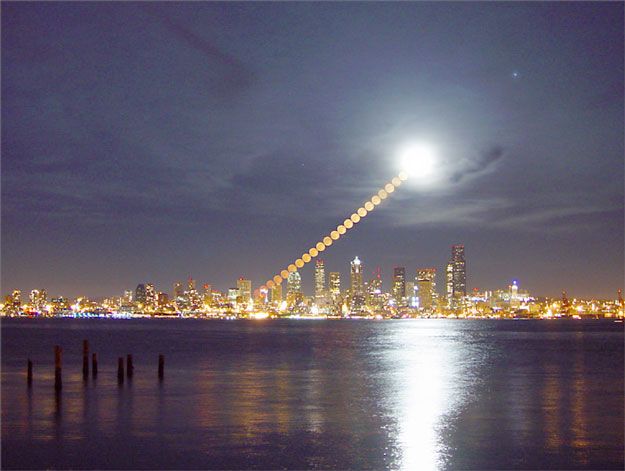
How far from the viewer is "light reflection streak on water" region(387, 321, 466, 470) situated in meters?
24.0

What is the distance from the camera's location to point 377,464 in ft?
74.2

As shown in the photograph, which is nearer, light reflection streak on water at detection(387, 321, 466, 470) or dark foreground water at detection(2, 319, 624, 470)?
dark foreground water at detection(2, 319, 624, 470)

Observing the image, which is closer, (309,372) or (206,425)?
(206,425)

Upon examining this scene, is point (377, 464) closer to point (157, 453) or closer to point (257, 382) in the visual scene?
point (157, 453)

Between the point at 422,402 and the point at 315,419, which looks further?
the point at 422,402

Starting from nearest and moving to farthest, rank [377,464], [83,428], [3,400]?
[377,464]
[83,428]
[3,400]

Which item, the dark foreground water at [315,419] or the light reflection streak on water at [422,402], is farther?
the light reflection streak on water at [422,402]

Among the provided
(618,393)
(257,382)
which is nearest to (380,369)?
(257,382)

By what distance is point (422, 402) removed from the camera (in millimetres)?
36219

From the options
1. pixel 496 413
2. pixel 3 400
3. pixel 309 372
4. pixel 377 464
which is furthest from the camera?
pixel 309 372

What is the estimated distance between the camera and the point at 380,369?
55.2 m

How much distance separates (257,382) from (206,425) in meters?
16.3

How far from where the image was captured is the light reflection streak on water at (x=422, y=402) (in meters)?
24.0

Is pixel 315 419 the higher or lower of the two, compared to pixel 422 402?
higher
